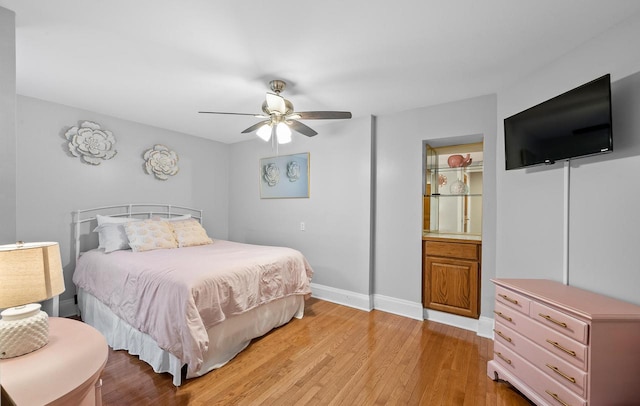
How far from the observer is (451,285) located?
9.43 feet

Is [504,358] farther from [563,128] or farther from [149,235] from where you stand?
[149,235]

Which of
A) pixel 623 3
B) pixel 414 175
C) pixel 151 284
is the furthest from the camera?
pixel 414 175

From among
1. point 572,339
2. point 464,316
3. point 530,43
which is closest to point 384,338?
point 464,316

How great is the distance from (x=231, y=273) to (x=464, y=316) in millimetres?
2442

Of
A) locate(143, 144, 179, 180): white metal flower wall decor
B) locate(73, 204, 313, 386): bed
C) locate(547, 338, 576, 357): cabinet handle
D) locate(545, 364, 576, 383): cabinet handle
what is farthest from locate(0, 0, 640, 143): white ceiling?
locate(545, 364, 576, 383): cabinet handle

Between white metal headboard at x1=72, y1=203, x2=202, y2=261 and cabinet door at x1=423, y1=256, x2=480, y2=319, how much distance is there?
11.7ft

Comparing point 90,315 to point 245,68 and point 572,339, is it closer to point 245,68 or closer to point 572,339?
point 245,68

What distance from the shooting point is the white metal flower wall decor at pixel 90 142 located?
3.01m

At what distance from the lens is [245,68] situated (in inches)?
85.0

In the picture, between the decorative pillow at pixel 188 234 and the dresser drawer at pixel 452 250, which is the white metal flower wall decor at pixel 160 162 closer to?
the decorative pillow at pixel 188 234

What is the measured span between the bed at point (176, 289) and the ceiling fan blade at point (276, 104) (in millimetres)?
1405

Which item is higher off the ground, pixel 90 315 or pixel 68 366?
pixel 68 366

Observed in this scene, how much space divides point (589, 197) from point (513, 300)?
86 cm

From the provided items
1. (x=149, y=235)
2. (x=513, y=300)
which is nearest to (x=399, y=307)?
(x=513, y=300)
